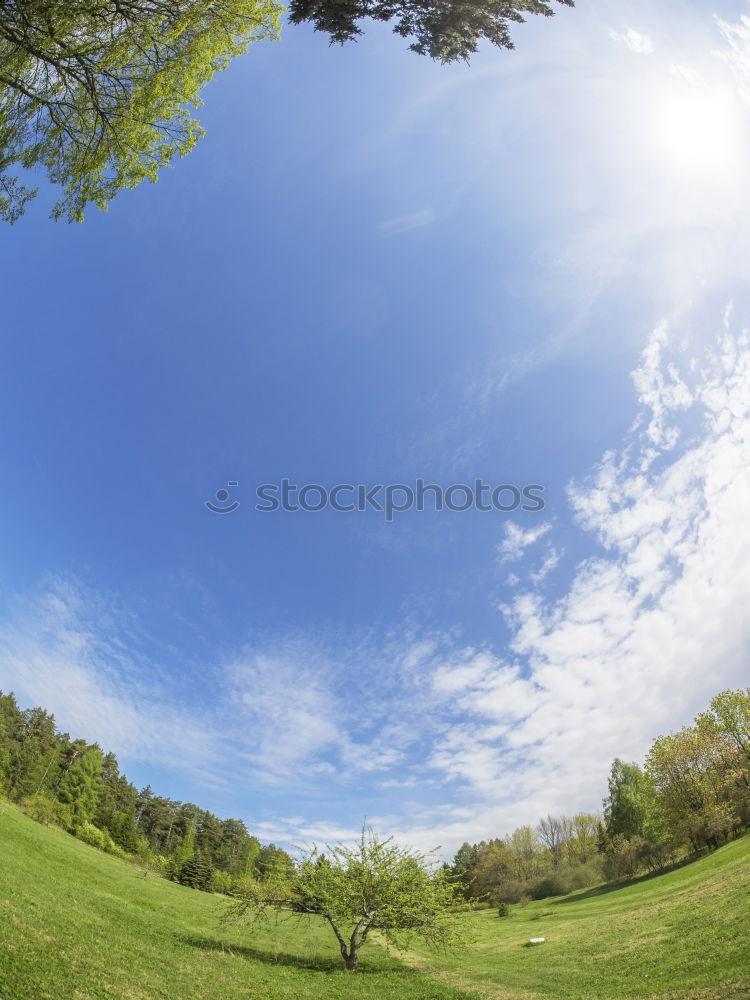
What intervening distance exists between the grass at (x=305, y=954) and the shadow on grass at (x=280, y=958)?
0.12 metres

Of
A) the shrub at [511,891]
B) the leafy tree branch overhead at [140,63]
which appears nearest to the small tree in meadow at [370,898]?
the leafy tree branch overhead at [140,63]

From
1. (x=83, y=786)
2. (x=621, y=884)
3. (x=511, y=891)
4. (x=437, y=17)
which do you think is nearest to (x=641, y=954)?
(x=437, y=17)

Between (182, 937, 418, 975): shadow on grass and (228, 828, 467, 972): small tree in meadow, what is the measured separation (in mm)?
1081

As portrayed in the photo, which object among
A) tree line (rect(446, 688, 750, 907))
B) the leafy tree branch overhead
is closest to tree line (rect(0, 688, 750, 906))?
tree line (rect(446, 688, 750, 907))

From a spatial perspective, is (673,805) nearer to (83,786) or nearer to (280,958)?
(280,958)

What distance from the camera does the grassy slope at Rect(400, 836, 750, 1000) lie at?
14.0 meters

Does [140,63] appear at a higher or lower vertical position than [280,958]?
higher

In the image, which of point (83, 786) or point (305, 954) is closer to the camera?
point (305, 954)

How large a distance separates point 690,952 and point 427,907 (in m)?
11.3

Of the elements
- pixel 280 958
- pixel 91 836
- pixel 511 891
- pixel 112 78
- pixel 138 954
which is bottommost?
pixel 511 891

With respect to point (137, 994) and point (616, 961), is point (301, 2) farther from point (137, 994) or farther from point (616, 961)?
point (616, 961)

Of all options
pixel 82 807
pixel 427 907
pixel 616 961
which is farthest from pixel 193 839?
pixel 616 961

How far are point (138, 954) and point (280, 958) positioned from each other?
9.62 meters

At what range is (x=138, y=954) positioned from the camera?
694 inches
